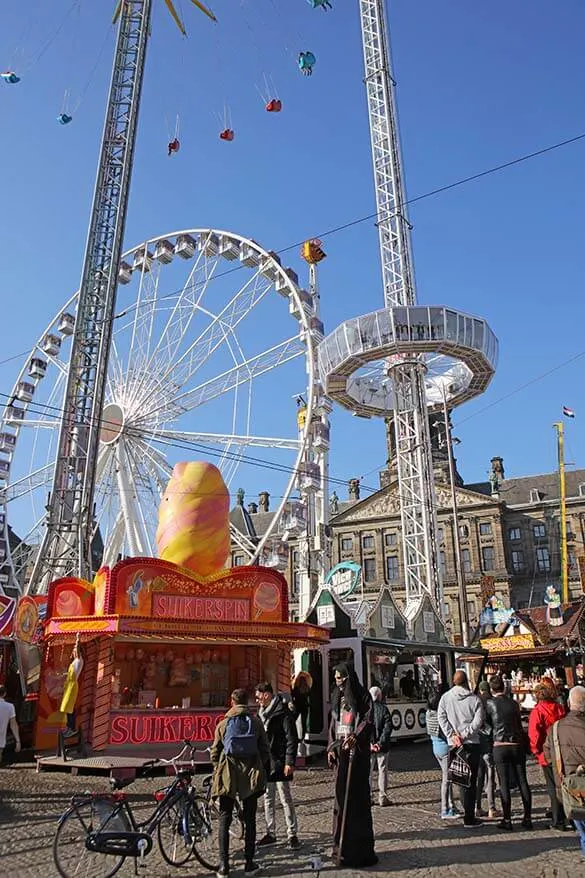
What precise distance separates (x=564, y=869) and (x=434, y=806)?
357cm

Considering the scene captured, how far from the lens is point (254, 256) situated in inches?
1039

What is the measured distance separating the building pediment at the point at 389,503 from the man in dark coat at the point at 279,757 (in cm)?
5294

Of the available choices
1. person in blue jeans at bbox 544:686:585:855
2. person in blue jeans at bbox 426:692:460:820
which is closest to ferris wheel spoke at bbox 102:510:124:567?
person in blue jeans at bbox 426:692:460:820

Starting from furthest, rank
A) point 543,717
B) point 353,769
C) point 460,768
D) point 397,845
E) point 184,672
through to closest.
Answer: point 184,672, point 543,717, point 460,768, point 397,845, point 353,769

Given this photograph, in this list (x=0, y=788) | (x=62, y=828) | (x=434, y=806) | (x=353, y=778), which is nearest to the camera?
(x=62, y=828)

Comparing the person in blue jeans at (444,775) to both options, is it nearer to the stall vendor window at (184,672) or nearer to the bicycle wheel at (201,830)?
the bicycle wheel at (201,830)

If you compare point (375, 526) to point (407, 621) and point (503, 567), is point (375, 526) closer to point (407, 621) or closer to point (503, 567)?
point (503, 567)

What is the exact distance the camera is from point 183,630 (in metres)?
14.7

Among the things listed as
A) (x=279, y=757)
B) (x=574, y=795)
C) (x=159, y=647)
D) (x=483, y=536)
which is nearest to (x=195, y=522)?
(x=159, y=647)

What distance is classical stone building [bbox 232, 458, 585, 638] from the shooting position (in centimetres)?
5709

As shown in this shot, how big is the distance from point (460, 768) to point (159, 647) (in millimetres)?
9388

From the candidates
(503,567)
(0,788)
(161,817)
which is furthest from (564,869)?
(503,567)

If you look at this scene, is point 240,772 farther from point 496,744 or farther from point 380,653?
point 380,653

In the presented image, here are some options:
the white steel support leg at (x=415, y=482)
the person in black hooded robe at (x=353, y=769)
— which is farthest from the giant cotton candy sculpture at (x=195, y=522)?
the white steel support leg at (x=415, y=482)
